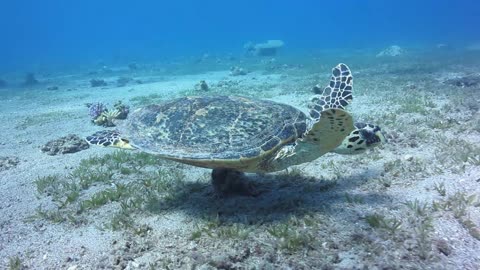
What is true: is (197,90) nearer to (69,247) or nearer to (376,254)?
(69,247)

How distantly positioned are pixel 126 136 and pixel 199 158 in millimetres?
1533

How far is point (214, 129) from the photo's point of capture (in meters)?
4.47

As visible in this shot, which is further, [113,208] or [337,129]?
[113,208]

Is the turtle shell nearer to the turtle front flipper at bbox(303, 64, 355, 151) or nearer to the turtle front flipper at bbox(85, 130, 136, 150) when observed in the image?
the turtle front flipper at bbox(85, 130, 136, 150)

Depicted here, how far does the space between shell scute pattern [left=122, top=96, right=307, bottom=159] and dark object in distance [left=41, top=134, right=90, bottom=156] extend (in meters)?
3.69

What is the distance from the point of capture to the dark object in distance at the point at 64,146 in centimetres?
785

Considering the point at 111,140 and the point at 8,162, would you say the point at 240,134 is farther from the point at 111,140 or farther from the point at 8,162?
the point at 8,162

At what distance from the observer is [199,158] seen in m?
4.13

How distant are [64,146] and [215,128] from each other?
5.50 m

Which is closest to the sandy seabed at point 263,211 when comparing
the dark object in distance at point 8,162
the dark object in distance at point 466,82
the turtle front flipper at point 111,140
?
the dark object in distance at point 8,162

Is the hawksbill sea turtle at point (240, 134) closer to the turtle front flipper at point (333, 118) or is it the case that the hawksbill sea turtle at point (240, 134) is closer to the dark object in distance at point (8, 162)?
the turtle front flipper at point (333, 118)

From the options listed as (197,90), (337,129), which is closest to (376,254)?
(337,129)

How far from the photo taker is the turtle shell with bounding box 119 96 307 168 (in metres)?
4.19

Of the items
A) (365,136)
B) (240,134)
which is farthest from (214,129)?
(365,136)
